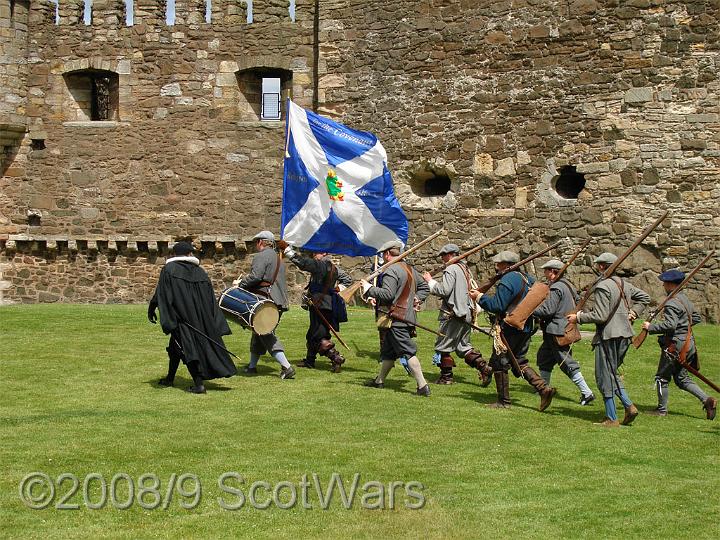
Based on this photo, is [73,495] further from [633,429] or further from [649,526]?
[633,429]

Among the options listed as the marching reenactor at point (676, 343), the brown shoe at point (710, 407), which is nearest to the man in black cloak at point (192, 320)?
the marching reenactor at point (676, 343)

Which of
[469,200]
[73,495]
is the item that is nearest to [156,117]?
[469,200]

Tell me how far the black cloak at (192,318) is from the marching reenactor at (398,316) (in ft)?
5.49

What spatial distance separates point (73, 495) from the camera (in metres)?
7.63

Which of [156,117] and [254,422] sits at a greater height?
[156,117]

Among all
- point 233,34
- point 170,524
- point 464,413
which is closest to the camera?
point 170,524

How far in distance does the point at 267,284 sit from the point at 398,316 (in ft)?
5.97

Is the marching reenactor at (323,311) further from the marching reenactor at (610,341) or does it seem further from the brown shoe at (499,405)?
the marching reenactor at (610,341)

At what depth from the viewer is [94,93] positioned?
22609 mm

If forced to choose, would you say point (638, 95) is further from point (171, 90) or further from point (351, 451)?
point (351, 451)

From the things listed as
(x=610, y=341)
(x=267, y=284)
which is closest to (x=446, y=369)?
(x=267, y=284)

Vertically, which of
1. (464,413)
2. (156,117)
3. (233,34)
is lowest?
(464,413)

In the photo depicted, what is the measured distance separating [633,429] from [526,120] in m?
9.67

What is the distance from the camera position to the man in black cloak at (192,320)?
441 inches
